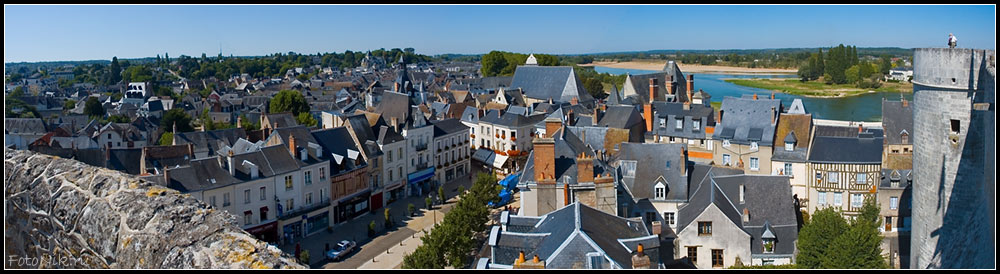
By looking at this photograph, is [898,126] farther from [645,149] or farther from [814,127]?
[645,149]

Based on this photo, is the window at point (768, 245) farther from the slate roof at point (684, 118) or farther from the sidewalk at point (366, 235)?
the slate roof at point (684, 118)

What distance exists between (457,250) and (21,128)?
29449 mm

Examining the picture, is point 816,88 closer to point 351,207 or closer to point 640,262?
point 351,207

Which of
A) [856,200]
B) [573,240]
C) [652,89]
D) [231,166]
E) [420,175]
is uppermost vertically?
[652,89]

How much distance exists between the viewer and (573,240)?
355 inches

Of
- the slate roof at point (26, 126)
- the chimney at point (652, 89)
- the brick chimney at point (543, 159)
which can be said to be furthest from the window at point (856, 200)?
the slate roof at point (26, 126)

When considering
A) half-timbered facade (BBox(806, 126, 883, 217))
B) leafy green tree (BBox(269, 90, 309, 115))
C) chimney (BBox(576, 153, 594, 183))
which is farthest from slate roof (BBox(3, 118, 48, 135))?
half-timbered facade (BBox(806, 126, 883, 217))

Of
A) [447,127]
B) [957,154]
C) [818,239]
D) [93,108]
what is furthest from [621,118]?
[93,108]

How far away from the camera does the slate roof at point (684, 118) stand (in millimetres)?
22750

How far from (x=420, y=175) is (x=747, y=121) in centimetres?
1013

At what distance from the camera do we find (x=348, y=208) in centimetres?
2067

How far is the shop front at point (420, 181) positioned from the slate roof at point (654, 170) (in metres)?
9.22

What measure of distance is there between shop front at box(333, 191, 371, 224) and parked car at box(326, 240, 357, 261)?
2876mm

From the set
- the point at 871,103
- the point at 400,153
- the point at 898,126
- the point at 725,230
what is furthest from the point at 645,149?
the point at 871,103
